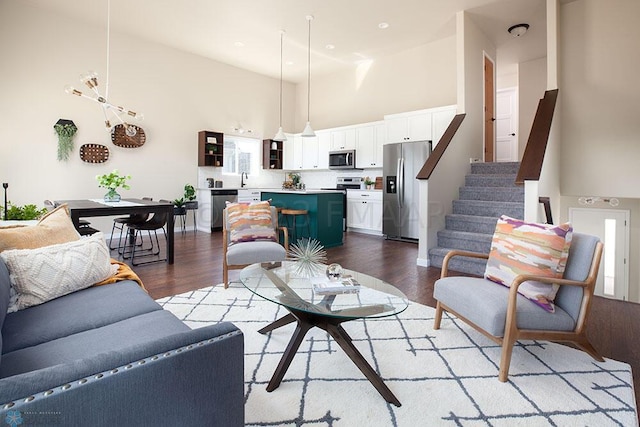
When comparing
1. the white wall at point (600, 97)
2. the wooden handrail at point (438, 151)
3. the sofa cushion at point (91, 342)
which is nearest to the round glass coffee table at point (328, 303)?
the sofa cushion at point (91, 342)

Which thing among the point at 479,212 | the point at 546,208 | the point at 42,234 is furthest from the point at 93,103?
the point at 546,208

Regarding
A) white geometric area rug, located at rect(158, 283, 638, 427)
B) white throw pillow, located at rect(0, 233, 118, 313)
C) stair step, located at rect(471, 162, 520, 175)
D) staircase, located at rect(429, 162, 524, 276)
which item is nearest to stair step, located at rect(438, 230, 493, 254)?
staircase, located at rect(429, 162, 524, 276)

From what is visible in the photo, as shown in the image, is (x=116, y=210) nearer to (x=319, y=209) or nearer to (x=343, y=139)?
(x=319, y=209)

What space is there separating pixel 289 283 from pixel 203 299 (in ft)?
4.02

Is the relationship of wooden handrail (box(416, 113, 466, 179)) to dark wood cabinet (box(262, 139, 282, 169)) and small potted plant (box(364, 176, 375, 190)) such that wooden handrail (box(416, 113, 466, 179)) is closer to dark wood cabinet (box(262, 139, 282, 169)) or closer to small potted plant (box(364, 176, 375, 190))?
small potted plant (box(364, 176, 375, 190))

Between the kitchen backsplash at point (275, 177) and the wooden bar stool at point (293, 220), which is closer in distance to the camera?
the wooden bar stool at point (293, 220)

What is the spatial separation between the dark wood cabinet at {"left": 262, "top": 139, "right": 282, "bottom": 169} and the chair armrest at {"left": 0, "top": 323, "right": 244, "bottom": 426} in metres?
7.51

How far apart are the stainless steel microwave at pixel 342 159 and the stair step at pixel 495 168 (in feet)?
8.53

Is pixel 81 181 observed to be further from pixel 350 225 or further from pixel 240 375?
pixel 240 375

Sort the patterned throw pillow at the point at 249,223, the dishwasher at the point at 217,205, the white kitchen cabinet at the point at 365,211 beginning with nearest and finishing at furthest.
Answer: the patterned throw pillow at the point at 249,223
the white kitchen cabinet at the point at 365,211
the dishwasher at the point at 217,205

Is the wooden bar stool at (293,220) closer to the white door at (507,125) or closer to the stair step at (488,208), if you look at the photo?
the stair step at (488,208)

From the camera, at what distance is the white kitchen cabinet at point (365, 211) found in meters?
6.69

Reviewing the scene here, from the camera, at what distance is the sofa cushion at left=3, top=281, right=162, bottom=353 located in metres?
1.41

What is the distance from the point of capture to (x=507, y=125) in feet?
25.7
